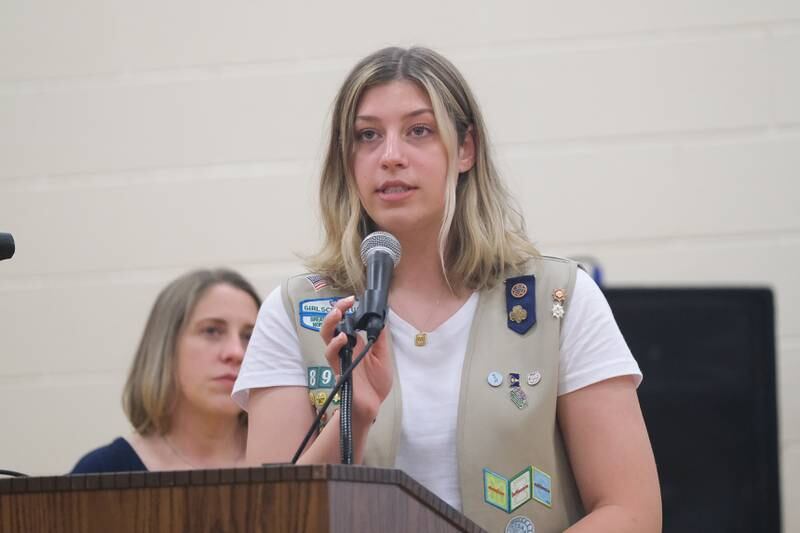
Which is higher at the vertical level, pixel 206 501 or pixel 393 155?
pixel 393 155

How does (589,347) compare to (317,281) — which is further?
(317,281)

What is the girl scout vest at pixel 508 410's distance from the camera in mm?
2061

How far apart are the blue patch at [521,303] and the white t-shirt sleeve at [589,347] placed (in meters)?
0.06

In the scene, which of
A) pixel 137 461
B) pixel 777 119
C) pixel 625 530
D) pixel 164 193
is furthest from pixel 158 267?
pixel 625 530

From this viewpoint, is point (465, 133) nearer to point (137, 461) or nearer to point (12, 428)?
point (137, 461)

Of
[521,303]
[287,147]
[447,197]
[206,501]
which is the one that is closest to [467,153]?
[447,197]

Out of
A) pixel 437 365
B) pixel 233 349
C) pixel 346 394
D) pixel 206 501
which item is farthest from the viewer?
pixel 233 349

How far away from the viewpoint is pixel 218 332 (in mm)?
3750

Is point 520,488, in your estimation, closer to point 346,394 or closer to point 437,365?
point 437,365

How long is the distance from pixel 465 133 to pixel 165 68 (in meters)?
2.37

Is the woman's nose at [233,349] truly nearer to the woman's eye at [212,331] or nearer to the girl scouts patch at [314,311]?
the woman's eye at [212,331]

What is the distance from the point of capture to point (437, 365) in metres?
2.18

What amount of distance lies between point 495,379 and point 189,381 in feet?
5.80

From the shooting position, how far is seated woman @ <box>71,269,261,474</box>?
3.65 meters
